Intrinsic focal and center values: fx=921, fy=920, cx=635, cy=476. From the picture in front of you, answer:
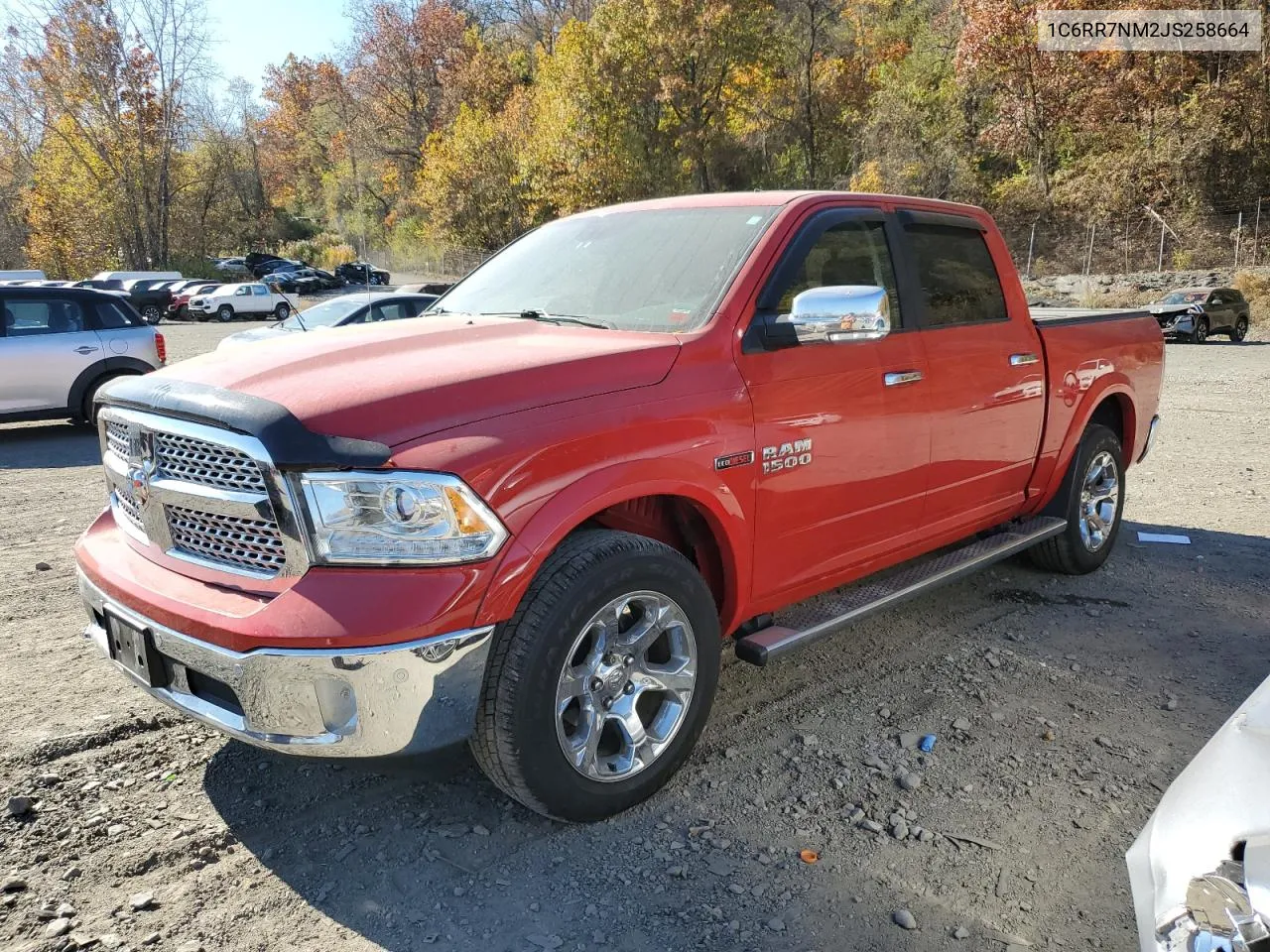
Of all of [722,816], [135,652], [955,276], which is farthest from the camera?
[955,276]

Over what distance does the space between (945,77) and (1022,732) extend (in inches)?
1715

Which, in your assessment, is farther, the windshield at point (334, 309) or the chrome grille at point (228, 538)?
the windshield at point (334, 309)

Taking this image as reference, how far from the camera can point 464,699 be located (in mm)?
2518

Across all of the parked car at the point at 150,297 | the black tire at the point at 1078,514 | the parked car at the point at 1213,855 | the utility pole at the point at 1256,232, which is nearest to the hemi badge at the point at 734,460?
the parked car at the point at 1213,855

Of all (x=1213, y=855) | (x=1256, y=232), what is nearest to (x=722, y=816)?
(x=1213, y=855)

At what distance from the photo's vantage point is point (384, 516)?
2.43m

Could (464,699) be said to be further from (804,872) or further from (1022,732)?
(1022,732)

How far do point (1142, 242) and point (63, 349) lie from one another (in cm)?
3369

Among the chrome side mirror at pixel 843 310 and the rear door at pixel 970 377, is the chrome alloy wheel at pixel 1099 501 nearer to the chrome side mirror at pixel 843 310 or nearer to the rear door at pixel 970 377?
the rear door at pixel 970 377

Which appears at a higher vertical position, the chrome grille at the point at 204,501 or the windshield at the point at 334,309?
the windshield at the point at 334,309

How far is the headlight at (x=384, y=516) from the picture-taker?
2420 mm

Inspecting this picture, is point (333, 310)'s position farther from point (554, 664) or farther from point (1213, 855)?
point (1213, 855)

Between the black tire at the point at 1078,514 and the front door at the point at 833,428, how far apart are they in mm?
1566

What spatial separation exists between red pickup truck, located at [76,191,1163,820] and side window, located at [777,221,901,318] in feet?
0.04
